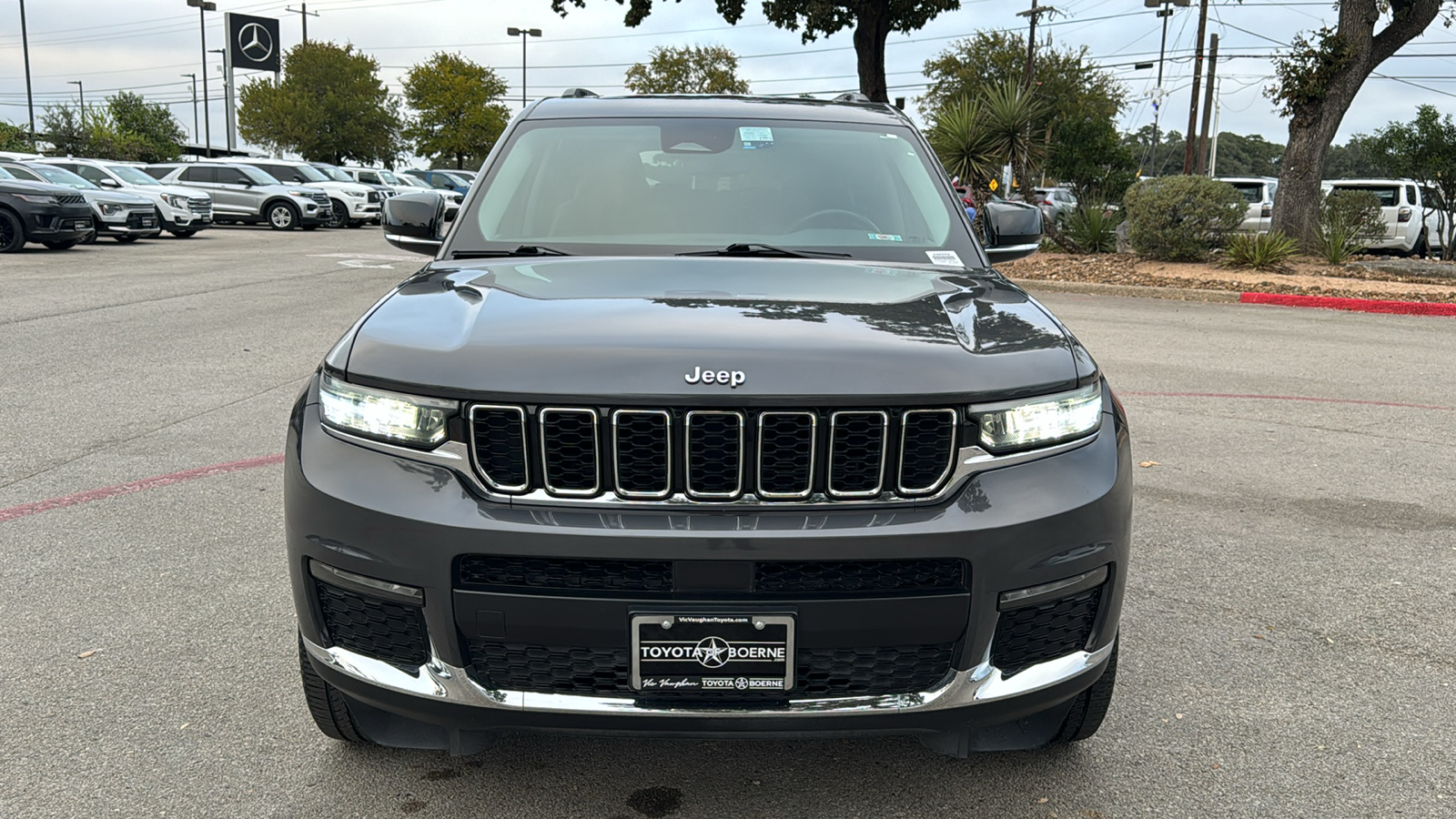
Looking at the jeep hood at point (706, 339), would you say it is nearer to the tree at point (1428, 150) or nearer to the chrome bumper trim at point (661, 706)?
the chrome bumper trim at point (661, 706)

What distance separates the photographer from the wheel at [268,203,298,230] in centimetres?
3066

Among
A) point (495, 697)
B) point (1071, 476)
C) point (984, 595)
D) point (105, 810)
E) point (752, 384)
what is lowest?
point (105, 810)

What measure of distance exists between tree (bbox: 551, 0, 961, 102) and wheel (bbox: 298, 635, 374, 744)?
2449 centimetres

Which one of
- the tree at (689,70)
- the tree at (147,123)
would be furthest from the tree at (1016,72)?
the tree at (147,123)

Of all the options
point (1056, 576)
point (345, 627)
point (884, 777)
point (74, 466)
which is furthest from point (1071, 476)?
point (74, 466)

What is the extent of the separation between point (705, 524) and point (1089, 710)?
118 cm

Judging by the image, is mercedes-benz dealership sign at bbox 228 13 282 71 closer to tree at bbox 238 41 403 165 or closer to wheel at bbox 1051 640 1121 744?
tree at bbox 238 41 403 165

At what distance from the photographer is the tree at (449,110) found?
62.4 metres

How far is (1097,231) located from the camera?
19500 mm

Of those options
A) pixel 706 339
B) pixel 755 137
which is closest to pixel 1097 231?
pixel 755 137

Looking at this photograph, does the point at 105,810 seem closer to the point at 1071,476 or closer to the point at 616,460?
the point at 616,460

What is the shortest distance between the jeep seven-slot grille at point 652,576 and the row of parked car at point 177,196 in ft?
26.7

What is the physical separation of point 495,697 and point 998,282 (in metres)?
1.80

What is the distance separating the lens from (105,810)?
8.71 ft
